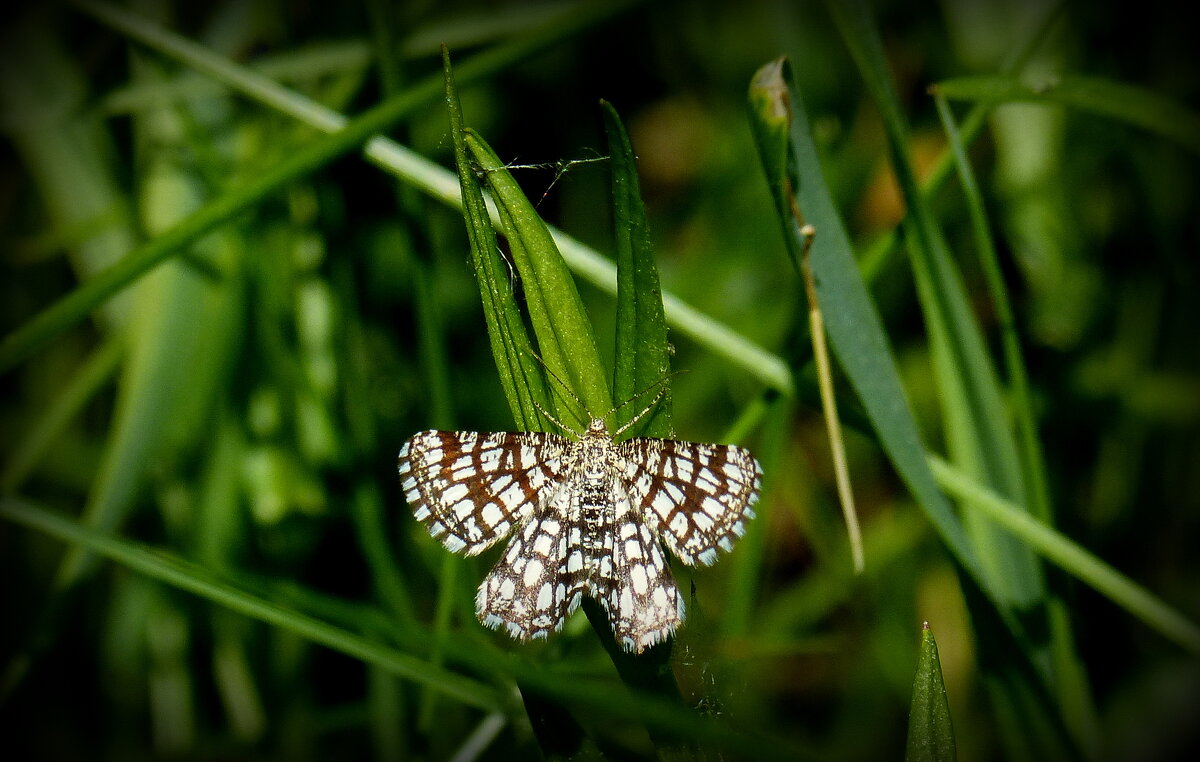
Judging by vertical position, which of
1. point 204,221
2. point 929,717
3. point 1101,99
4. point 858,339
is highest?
point 204,221

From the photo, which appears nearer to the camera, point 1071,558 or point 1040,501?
point 1071,558

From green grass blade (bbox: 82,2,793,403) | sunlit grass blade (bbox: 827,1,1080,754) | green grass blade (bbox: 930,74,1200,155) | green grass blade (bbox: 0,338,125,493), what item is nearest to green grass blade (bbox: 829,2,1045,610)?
sunlit grass blade (bbox: 827,1,1080,754)

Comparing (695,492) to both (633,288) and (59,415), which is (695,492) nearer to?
(633,288)

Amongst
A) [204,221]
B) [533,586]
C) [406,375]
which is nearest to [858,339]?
[533,586]

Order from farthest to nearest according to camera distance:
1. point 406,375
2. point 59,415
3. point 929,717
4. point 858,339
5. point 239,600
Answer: point 406,375
point 59,415
point 858,339
point 239,600
point 929,717

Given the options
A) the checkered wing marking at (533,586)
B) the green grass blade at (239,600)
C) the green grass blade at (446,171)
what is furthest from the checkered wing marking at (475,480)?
the green grass blade at (446,171)

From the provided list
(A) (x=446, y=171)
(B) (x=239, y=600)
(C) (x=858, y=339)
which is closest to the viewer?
(B) (x=239, y=600)
